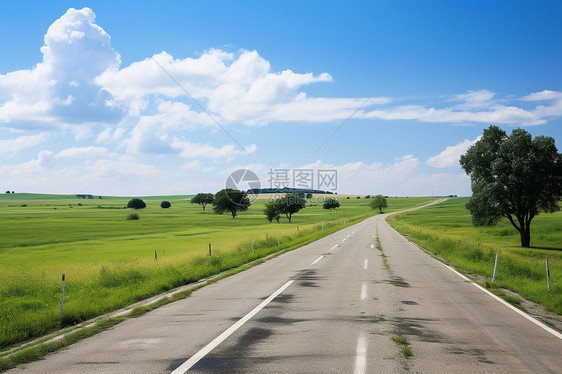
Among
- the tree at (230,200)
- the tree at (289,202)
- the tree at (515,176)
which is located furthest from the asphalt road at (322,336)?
the tree at (230,200)

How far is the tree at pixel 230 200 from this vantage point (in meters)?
108

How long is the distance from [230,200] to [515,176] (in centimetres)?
8236

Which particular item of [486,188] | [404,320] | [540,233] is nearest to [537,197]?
[486,188]

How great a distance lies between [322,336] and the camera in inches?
297

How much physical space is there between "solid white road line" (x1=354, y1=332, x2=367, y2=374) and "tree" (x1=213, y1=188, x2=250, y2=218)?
101 m

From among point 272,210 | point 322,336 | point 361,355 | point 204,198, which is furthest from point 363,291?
point 204,198

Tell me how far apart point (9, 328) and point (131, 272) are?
8.22 meters

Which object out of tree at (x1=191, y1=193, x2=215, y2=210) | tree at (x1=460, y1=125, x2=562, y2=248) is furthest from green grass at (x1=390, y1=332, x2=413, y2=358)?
tree at (x1=191, y1=193, x2=215, y2=210)

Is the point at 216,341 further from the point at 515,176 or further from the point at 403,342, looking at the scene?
the point at 515,176

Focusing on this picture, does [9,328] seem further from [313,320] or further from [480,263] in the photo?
[480,263]

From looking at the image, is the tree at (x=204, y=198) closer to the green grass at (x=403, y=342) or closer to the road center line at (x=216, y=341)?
the road center line at (x=216, y=341)

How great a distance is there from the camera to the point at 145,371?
19.0 feet

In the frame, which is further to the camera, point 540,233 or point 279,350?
point 540,233

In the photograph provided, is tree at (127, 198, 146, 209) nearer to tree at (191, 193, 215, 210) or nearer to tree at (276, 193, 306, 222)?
tree at (191, 193, 215, 210)
